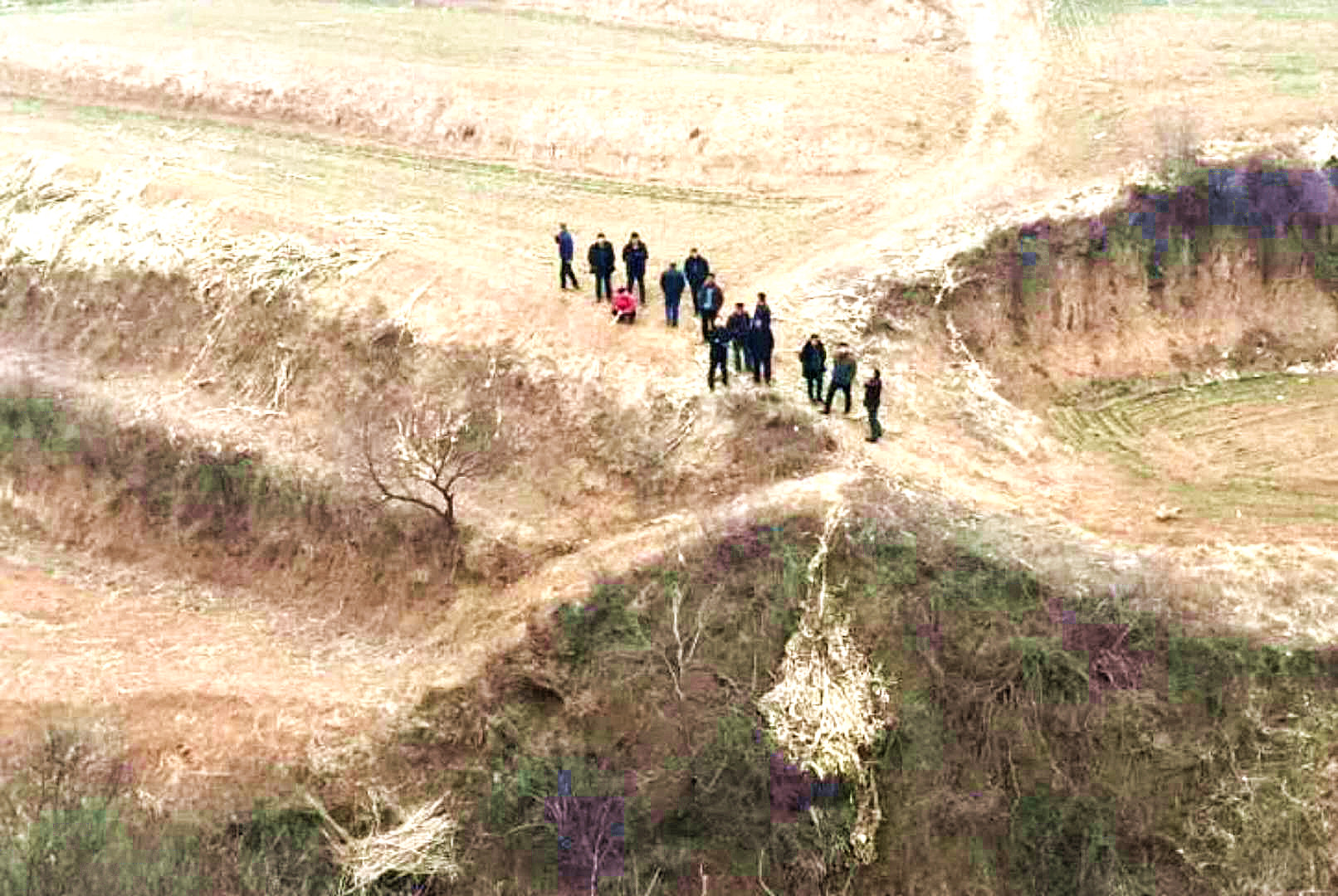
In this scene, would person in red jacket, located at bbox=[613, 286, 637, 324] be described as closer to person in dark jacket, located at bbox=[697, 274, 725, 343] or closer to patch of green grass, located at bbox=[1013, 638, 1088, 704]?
person in dark jacket, located at bbox=[697, 274, 725, 343]

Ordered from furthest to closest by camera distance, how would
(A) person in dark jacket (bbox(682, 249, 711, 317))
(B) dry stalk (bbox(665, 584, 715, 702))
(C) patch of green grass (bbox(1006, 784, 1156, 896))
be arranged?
(A) person in dark jacket (bbox(682, 249, 711, 317))
(B) dry stalk (bbox(665, 584, 715, 702))
(C) patch of green grass (bbox(1006, 784, 1156, 896))

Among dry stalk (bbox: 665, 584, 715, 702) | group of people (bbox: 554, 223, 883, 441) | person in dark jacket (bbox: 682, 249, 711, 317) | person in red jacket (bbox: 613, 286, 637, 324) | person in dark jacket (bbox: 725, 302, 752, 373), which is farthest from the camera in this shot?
person in red jacket (bbox: 613, 286, 637, 324)

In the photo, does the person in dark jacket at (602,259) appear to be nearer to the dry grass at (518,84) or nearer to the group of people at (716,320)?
the group of people at (716,320)

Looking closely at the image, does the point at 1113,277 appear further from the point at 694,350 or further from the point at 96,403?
the point at 96,403

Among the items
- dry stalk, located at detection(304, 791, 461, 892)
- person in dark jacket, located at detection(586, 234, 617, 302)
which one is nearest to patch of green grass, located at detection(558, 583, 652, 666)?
dry stalk, located at detection(304, 791, 461, 892)

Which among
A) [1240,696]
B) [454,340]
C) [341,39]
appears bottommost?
[1240,696]

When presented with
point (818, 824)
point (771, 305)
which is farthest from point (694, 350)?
point (818, 824)

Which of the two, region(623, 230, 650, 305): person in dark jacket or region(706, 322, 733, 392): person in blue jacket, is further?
region(623, 230, 650, 305): person in dark jacket

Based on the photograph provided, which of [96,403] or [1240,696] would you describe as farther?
[96,403]

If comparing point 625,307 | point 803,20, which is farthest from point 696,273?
point 803,20
